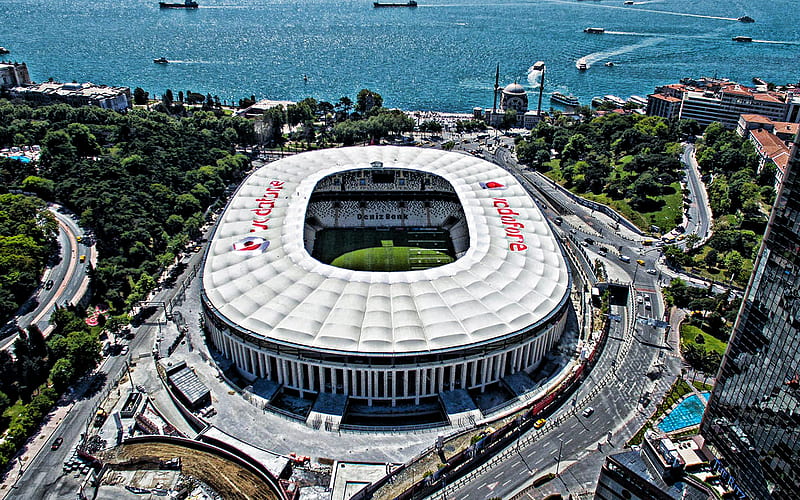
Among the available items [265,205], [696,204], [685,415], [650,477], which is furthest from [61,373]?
[696,204]

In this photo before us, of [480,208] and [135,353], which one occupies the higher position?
[480,208]

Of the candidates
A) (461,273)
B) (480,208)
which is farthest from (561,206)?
(461,273)

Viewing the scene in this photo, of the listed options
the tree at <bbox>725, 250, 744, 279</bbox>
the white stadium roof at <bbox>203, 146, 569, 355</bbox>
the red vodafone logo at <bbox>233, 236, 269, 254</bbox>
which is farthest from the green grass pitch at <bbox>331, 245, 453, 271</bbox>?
the tree at <bbox>725, 250, 744, 279</bbox>

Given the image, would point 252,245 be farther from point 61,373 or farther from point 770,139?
point 770,139

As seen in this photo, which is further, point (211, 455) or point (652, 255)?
point (652, 255)

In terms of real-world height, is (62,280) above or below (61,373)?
below

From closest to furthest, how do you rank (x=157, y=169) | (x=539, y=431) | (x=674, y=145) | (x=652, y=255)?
(x=539, y=431)
(x=652, y=255)
(x=157, y=169)
(x=674, y=145)

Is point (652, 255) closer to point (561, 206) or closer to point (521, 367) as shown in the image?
point (561, 206)

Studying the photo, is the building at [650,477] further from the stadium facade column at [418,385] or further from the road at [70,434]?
the road at [70,434]
